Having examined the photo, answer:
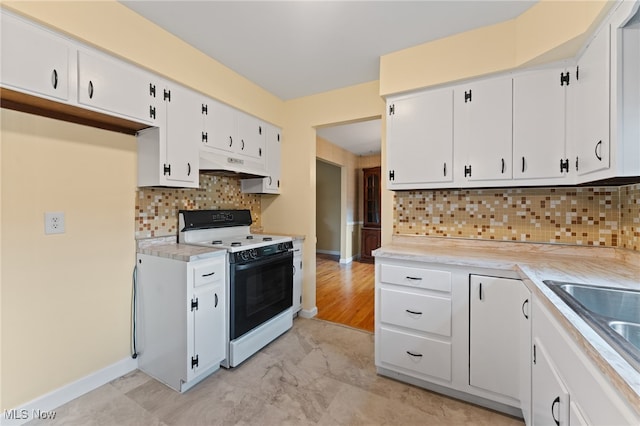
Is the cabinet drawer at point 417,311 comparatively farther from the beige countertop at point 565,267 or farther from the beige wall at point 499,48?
the beige wall at point 499,48

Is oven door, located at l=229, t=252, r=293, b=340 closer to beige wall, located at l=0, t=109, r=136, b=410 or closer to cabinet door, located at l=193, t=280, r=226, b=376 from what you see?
cabinet door, located at l=193, t=280, r=226, b=376

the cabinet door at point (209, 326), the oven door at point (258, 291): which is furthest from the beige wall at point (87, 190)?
the oven door at point (258, 291)

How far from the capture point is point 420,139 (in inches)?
83.4

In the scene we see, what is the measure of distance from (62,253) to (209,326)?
3.40 feet

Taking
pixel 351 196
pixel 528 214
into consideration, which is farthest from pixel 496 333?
pixel 351 196

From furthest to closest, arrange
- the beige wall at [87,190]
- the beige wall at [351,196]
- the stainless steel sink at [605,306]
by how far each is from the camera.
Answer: the beige wall at [351,196], the beige wall at [87,190], the stainless steel sink at [605,306]

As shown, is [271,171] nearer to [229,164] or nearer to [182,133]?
[229,164]

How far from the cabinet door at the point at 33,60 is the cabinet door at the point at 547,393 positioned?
→ 265 centimetres

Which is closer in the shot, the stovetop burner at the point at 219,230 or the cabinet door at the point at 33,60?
the cabinet door at the point at 33,60

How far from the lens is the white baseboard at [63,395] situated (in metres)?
1.48

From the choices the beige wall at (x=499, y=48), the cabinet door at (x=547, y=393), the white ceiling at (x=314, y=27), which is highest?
the white ceiling at (x=314, y=27)

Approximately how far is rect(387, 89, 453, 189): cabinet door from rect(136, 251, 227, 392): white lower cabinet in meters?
1.59

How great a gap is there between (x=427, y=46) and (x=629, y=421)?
7.57 feet

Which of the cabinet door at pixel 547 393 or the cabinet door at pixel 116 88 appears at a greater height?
the cabinet door at pixel 116 88
